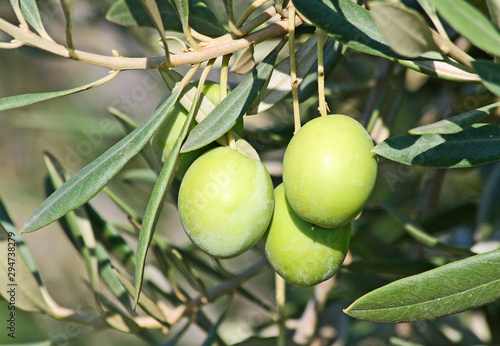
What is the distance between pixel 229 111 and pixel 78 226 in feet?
2.02

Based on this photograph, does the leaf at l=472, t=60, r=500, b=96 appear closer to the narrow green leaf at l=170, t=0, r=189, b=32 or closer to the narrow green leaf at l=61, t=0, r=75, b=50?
the narrow green leaf at l=170, t=0, r=189, b=32

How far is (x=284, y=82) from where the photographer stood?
905 millimetres

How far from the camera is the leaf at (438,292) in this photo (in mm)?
733

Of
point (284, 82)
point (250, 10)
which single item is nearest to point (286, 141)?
point (284, 82)

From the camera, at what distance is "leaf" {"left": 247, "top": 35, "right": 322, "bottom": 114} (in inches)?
35.0

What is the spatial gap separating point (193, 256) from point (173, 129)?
26.9 inches

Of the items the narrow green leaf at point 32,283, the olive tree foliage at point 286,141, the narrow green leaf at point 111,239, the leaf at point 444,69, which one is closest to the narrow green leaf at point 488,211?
the olive tree foliage at point 286,141

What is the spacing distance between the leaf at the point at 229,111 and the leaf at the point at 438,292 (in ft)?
→ 1.11

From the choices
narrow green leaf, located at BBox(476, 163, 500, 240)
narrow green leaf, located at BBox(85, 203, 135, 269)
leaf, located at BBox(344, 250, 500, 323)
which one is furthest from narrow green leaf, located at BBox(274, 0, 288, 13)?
narrow green leaf, located at BBox(476, 163, 500, 240)

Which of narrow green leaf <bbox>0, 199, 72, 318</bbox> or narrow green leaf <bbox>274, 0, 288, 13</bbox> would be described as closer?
narrow green leaf <bbox>274, 0, 288, 13</bbox>

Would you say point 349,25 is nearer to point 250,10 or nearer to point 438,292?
point 250,10

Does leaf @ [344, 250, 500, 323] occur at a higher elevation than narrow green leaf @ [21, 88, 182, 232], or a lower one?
lower

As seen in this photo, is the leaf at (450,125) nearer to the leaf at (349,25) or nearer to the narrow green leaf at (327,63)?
the leaf at (349,25)

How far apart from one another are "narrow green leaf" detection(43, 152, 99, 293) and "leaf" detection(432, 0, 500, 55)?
931 millimetres
